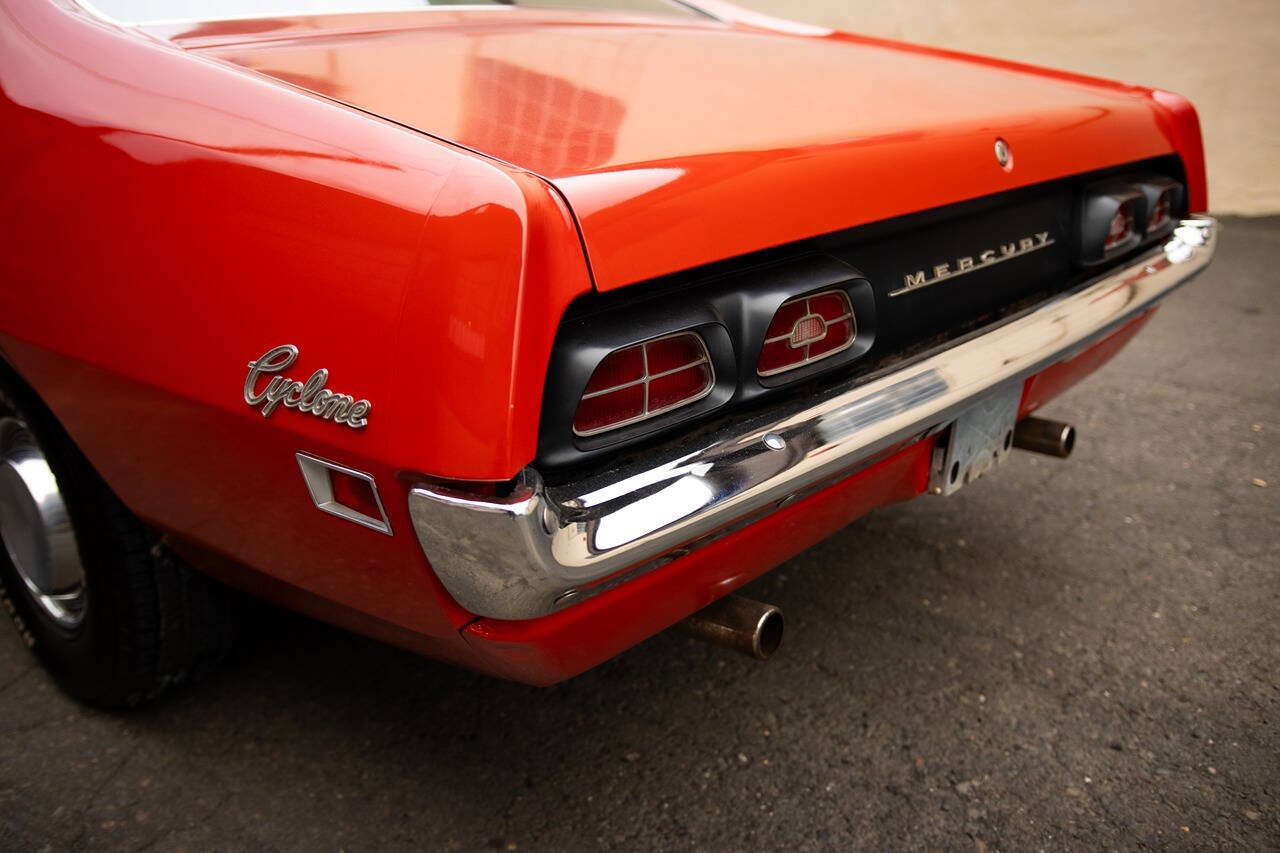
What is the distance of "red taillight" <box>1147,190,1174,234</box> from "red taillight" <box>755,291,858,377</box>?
104 cm

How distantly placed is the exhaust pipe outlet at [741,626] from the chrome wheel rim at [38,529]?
122 centimetres

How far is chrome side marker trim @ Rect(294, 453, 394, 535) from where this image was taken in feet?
4.40

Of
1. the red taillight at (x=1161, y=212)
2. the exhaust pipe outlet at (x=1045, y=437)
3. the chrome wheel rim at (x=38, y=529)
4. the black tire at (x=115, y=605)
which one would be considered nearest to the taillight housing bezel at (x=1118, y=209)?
the red taillight at (x=1161, y=212)

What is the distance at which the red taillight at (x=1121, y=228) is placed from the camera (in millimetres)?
2199

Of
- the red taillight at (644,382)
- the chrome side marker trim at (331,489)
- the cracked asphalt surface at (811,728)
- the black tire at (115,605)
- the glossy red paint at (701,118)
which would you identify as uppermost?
the glossy red paint at (701,118)

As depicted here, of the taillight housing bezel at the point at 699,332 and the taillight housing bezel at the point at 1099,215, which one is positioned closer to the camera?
the taillight housing bezel at the point at 699,332

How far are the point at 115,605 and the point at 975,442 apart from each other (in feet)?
5.40

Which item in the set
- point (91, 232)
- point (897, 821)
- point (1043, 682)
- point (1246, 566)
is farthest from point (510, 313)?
point (1246, 566)

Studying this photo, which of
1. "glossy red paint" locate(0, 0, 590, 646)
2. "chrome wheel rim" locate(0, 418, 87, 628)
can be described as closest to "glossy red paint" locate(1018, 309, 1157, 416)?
"glossy red paint" locate(0, 0, 590, 646)

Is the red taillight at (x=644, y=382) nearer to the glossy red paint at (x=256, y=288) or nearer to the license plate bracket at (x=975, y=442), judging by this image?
the glossy red paint at (x=256, y=288)

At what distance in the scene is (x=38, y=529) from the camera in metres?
2.09

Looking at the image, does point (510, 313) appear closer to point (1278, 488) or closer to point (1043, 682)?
point (1043, 682)

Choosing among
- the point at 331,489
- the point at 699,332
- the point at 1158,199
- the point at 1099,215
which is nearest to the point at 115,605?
the point at 331,489

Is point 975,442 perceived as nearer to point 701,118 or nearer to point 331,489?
point 701,118
